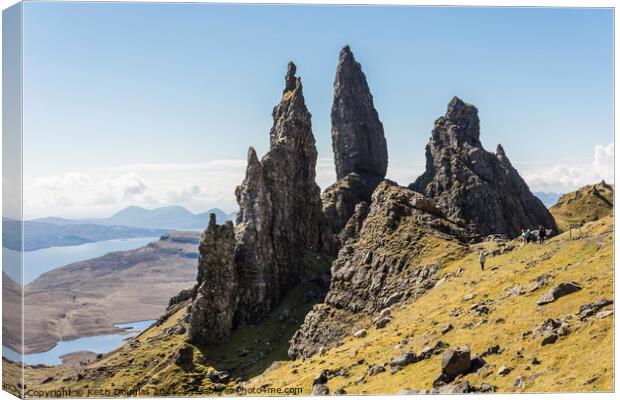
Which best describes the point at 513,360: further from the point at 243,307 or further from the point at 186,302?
the point at 186,302

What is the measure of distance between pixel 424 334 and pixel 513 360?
718 inches

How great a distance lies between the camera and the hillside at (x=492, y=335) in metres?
41.5

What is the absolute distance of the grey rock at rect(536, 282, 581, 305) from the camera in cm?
5144

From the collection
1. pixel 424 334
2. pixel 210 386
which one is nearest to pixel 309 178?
pixel 210 386

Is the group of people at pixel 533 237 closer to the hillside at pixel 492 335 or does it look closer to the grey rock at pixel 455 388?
the hillside at pixel 492 335

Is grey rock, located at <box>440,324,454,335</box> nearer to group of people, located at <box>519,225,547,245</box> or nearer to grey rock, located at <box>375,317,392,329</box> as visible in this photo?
grey rock, located at <box>375,317,392,329</box>

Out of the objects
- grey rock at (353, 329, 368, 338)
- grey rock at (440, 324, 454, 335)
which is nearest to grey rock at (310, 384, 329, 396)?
grey rock at (440, 324, 454, 335)

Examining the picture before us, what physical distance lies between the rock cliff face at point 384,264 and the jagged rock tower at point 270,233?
105 ft

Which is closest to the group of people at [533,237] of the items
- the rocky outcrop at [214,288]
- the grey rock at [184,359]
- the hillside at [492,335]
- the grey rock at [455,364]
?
the hillside at [492,335]

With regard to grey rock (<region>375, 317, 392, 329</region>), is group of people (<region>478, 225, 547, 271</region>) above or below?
above

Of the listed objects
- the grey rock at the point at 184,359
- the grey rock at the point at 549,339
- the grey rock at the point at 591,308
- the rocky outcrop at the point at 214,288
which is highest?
the grey rock at the point at 591,308

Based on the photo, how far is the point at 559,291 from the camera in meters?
51.9

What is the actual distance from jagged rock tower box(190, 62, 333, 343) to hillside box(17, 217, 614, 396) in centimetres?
2249

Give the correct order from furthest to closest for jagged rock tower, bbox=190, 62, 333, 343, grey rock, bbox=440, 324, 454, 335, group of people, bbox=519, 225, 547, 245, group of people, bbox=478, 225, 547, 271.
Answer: jagged rock tower, bbox=190, 62, 333, 343 → group of people, bbox=519, 225, 547, 245 → group of people, bbox=478, 225, 547, 271 → grey rock, bbox=440, 324, 454, 335
